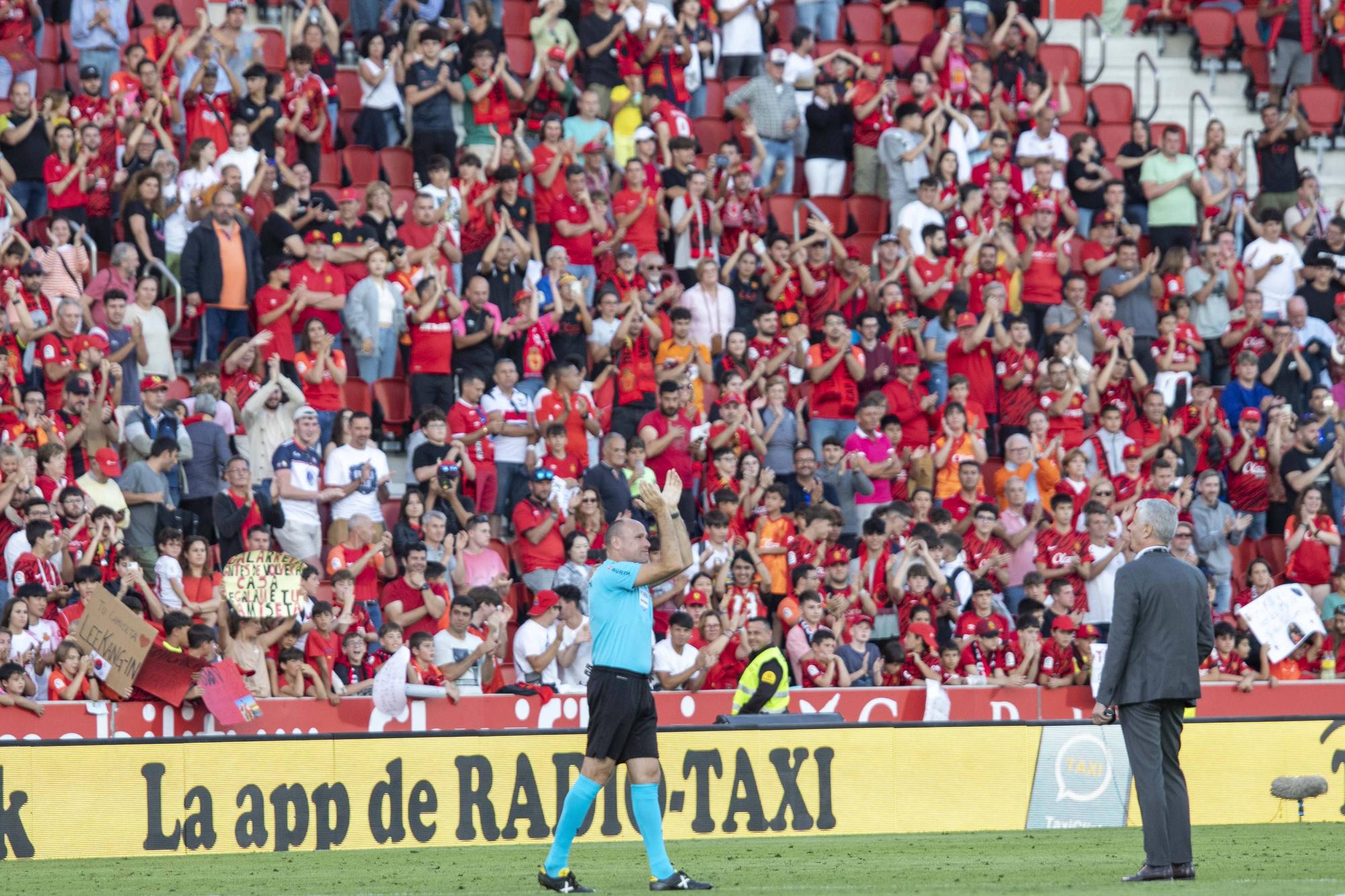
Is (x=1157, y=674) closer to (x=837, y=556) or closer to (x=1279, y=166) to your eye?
(x=837, y=556)

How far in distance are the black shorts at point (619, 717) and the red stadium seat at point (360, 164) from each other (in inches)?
459

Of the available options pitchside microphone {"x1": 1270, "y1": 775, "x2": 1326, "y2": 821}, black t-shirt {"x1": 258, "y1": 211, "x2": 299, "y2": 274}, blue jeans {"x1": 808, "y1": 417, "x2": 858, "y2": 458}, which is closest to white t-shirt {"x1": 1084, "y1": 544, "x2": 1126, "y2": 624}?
blue jeans {"x1": 808, "y1": 417, "x2": 858, "y2": 458}

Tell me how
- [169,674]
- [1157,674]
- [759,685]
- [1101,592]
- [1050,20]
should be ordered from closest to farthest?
[1157,674] → [169,674] → [759,685] → [1101,592] → [1050,20]

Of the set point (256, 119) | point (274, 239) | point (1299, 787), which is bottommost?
point (1299, 787)

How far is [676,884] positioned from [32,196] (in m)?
11.8

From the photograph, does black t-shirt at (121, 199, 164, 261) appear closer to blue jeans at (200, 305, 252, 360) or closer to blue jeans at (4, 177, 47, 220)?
blue jeans at (200, 305, 252, 360)

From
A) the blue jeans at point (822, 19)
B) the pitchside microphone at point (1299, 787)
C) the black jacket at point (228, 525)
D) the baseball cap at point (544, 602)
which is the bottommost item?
the pitchside microphone at point (1299, 787)

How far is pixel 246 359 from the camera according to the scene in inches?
723

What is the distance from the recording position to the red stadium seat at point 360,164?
21.2 meters

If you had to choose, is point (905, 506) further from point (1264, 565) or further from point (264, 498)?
point (264, 498)

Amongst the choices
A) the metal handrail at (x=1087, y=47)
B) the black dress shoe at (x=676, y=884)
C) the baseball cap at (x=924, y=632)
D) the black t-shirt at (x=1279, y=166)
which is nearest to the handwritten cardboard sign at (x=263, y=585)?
the baseball cap at (x=924, y=632)

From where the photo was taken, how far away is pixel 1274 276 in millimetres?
23188

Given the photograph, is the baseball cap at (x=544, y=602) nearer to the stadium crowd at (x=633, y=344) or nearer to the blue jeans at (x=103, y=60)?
the stadium crowd at (x=633, y=344)

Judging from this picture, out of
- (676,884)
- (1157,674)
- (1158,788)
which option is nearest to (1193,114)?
(1157,674)
